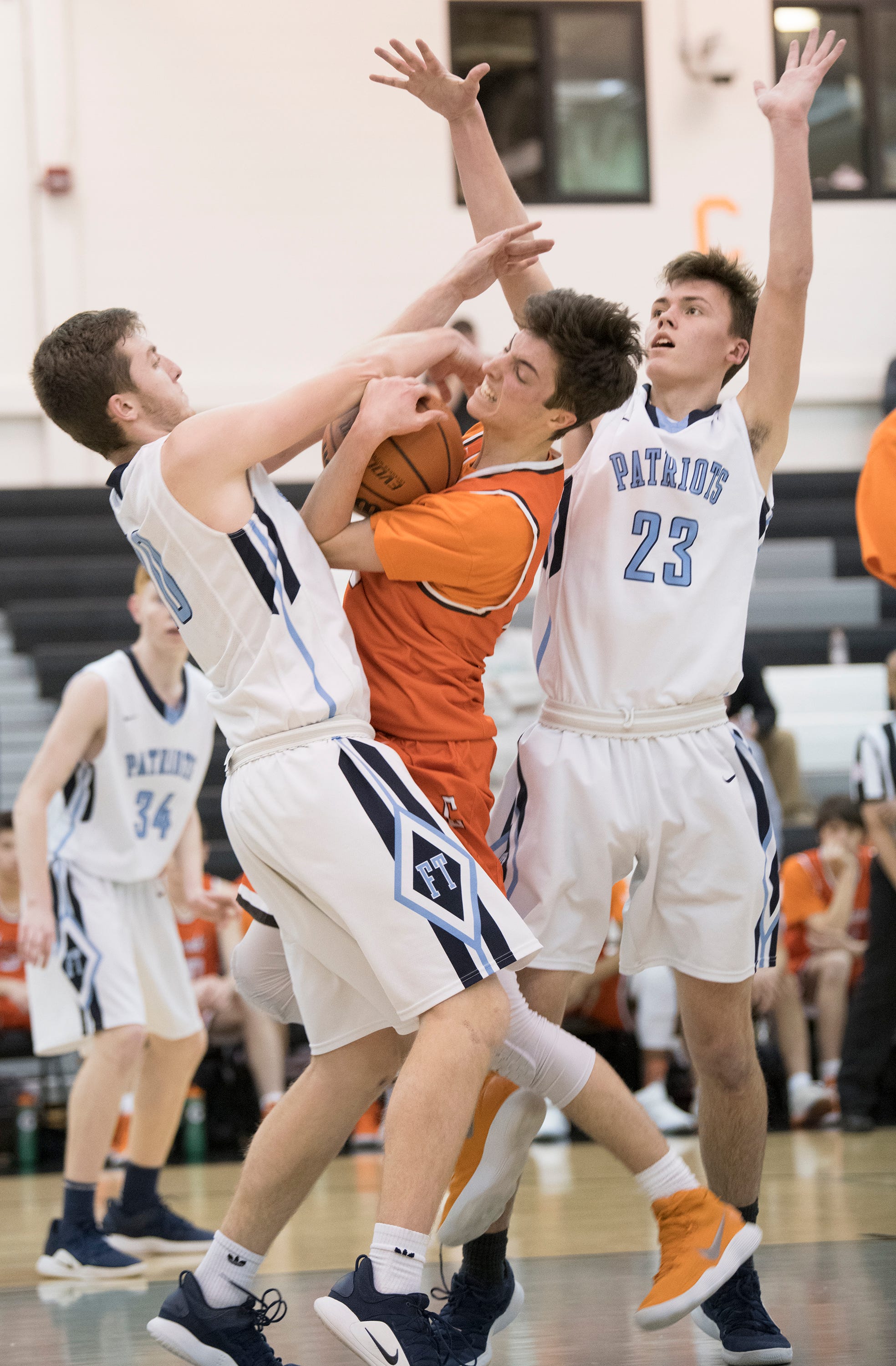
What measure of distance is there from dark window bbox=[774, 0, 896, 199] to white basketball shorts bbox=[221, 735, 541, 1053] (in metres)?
10.4

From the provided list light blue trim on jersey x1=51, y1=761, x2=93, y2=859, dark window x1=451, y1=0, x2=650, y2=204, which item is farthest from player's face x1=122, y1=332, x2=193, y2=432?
dark window x1=451, y1=0, x2=650, y2=204

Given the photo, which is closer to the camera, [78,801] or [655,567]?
[655,567]

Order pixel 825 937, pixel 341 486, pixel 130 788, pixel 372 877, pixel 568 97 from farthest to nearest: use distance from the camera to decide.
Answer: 1. pixel 568 97
2. pixel 825 937
3. pixel 130 788
4. pixel 341 486
5. pixel 372 877

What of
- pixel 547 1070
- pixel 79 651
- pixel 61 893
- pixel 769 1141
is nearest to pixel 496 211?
pixel 547 1070

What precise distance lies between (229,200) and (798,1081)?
6988mm

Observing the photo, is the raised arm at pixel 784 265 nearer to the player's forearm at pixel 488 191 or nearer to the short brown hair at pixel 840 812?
→ the player's forearm at pixel 488 191

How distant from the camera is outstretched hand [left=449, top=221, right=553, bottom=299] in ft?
10.6

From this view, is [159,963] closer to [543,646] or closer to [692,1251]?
[543,646]

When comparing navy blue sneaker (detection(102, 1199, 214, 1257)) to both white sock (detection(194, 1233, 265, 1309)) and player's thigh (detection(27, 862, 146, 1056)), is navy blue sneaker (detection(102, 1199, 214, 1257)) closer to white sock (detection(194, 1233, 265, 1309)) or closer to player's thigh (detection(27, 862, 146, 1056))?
player's thigh (detection(27, 862, 146, 1056))

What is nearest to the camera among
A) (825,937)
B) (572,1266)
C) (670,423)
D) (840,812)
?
(670,423)

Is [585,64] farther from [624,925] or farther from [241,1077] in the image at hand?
[624,925]

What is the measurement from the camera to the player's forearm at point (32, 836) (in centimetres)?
469

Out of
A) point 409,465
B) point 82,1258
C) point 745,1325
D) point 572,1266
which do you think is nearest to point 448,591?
point 409,465

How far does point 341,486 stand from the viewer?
2947 millimetres
